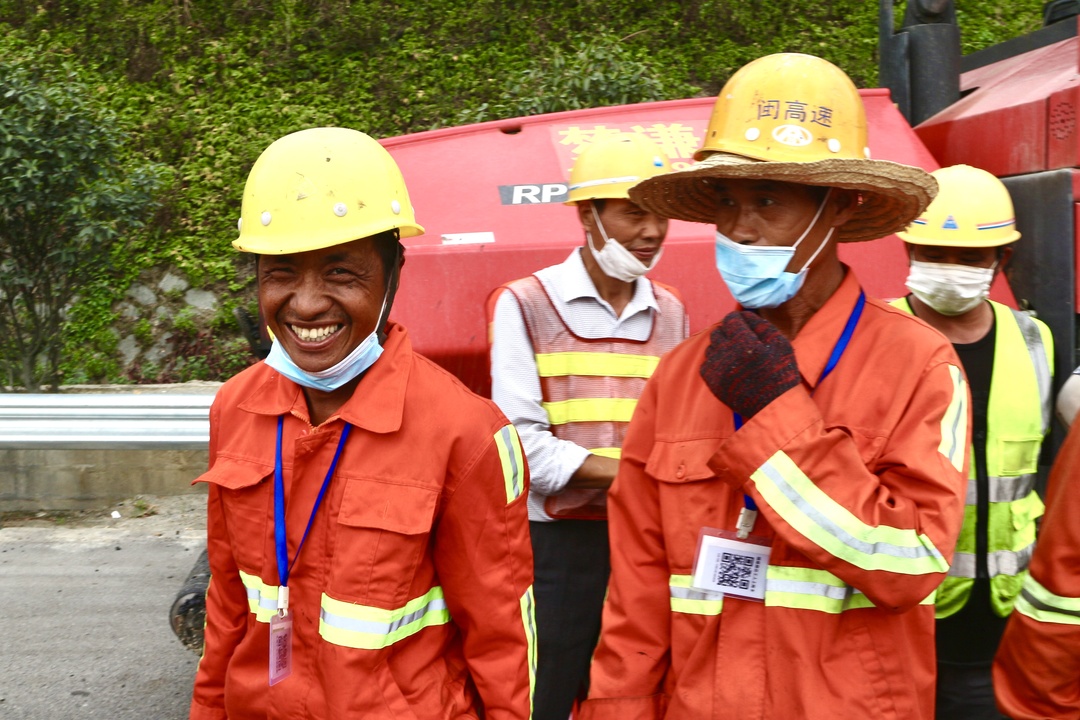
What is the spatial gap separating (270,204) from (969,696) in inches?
89.0

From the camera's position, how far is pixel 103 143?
7629mm

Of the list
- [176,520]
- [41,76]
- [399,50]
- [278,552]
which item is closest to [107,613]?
[176,520]

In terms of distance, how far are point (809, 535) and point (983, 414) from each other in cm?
145

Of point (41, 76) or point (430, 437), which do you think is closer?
point (430, 437)

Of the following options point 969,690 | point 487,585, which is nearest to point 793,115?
point 487,585

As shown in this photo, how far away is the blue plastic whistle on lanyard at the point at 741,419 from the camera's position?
73.1 inches

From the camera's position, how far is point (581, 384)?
314 cm

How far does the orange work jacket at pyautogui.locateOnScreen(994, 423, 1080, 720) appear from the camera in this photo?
1.79m

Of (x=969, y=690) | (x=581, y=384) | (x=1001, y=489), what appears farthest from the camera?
(x=581, y=384)

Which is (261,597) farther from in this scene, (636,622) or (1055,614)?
(1055,614)

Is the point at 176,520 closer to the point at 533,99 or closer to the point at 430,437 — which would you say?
the point at 533,99

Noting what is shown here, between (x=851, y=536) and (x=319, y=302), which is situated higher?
(x=319, y=302)

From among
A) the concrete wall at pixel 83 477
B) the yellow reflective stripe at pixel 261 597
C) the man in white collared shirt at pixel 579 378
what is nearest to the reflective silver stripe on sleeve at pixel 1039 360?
the man in white collared shirt at pixel 579 378

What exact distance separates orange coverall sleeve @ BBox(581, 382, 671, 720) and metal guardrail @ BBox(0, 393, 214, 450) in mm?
3153
